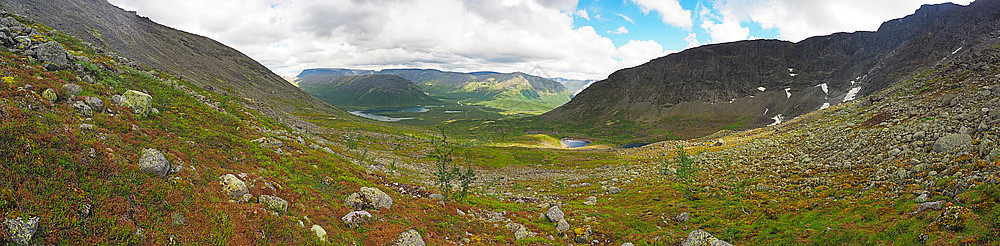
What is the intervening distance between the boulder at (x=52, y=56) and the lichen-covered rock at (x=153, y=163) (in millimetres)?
14618

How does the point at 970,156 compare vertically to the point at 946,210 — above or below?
above

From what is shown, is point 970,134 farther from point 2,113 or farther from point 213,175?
point 2,113

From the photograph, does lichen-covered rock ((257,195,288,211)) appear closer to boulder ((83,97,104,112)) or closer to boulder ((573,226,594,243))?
boulder ((83,97,104,112))

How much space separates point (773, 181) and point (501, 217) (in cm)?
2151

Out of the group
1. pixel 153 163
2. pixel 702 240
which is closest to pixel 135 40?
pixel 153 163

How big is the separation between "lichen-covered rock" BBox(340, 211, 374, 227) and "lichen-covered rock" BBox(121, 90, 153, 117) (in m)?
15.0

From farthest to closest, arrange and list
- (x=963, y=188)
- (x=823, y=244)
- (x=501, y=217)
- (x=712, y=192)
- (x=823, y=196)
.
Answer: (x=712, y=192)
(x=501, y=217)
(x=823, y=196)
(x=823, y=244)
(x=963, y=188)

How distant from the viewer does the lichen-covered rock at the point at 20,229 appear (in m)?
7.34

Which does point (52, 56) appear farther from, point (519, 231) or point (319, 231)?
point (519, 231)

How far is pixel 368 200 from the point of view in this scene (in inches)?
752

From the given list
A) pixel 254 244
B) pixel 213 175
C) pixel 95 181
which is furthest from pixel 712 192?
pixel 95 181

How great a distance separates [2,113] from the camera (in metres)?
11.5

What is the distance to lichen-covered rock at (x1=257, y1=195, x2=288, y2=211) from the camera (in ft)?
47.0

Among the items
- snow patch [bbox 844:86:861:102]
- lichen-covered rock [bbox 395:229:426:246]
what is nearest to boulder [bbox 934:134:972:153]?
lichen-covered rock [bbox 395:229:426:246]
